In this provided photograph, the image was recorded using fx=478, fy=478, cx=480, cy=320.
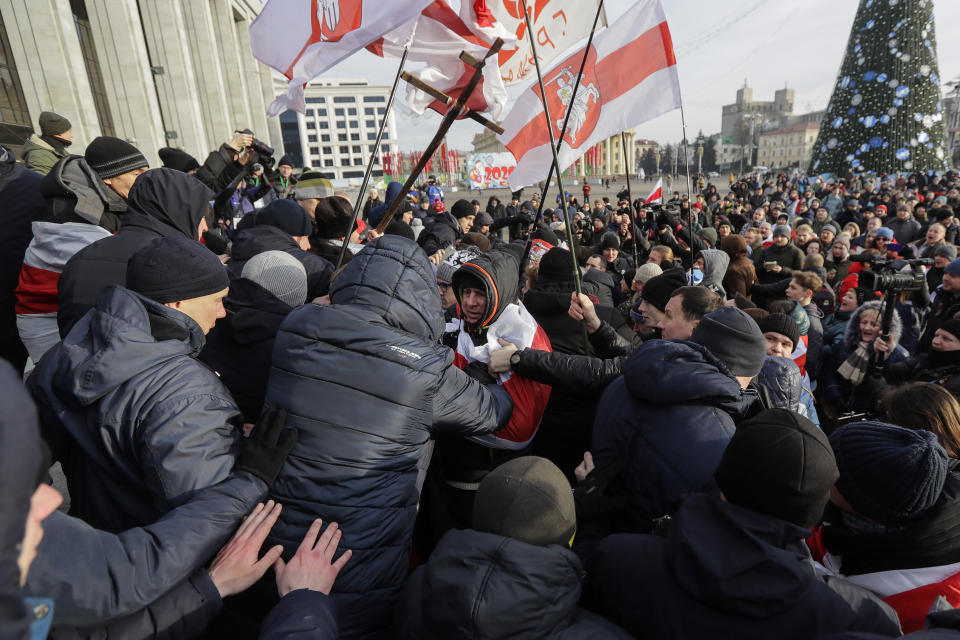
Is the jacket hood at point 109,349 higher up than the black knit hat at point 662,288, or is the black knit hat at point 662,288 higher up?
the jacket hood at point 109,349

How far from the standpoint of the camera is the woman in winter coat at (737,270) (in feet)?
18.6

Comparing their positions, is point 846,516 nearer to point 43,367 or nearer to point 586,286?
point 43,367

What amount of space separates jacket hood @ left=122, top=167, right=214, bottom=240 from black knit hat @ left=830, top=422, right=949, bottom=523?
3.04 metres

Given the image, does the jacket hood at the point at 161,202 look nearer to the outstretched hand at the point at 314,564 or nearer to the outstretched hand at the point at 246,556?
the outstretched hand at the point at 246,556

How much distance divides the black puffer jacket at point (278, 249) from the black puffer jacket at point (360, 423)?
1690 mm

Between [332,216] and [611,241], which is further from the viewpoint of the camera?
[611,241]

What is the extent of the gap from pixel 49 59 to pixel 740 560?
11823 mm

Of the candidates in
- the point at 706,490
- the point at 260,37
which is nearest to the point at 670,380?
the point at 706,490

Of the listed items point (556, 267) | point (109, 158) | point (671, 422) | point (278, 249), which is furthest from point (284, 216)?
point (671, 422)

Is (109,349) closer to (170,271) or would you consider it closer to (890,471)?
(170,271)

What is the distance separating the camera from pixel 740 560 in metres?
1.10

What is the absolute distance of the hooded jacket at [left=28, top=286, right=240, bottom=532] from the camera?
127cm

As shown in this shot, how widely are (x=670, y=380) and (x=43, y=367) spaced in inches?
76.3

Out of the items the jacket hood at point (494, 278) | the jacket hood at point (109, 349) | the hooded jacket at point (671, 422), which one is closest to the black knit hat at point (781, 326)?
the hooded jacket at point (671, 422)
